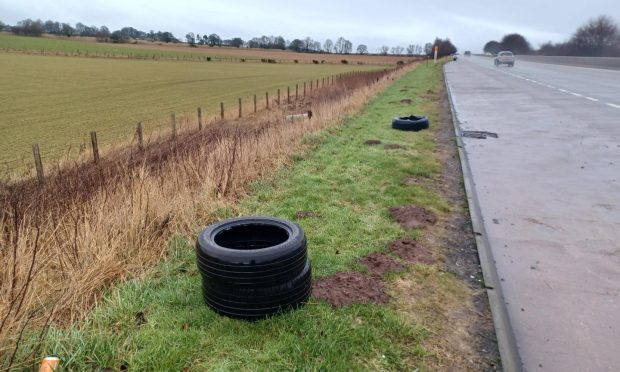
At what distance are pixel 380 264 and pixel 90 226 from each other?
3.15 meters

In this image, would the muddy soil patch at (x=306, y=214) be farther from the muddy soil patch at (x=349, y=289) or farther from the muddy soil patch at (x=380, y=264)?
the muddy soil patch at (x=349, y=289)

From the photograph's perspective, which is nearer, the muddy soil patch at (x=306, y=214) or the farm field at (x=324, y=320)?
the farm field at (x=324, y=320)

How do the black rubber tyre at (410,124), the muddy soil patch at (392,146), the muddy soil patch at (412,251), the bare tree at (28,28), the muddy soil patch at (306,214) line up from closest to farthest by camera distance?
the muddy soil patch at (412,251) → the muddy soil patch at (306,214) → the muddy soil patch at (392,146) → the black rubber tyre at (410,124) → the bare tree at (28,28)

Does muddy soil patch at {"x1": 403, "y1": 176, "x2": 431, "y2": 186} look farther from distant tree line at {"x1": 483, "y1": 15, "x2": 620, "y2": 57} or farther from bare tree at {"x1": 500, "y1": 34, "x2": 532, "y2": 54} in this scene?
bare tree at {"x1": 500, "y1": 34, "x2": 532, "y2": 54}

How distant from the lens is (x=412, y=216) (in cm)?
586

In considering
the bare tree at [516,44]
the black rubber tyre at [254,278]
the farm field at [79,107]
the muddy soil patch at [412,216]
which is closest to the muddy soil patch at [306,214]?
the muddy soil patch at [412,216]

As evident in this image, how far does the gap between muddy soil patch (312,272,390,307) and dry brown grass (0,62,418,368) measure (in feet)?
6.17

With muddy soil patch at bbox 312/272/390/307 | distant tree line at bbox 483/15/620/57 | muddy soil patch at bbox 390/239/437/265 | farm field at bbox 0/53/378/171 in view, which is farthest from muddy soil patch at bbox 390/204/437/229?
distant tree line at bbox 483/15/620/57

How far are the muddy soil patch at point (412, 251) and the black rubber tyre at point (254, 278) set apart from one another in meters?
1.42

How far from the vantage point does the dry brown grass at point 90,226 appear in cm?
357

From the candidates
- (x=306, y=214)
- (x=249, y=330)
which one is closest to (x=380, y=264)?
(x=249, y=330)

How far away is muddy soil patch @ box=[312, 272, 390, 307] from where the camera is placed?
386cm

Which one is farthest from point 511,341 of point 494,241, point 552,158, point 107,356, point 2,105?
point 2,105

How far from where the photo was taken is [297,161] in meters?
9.35
